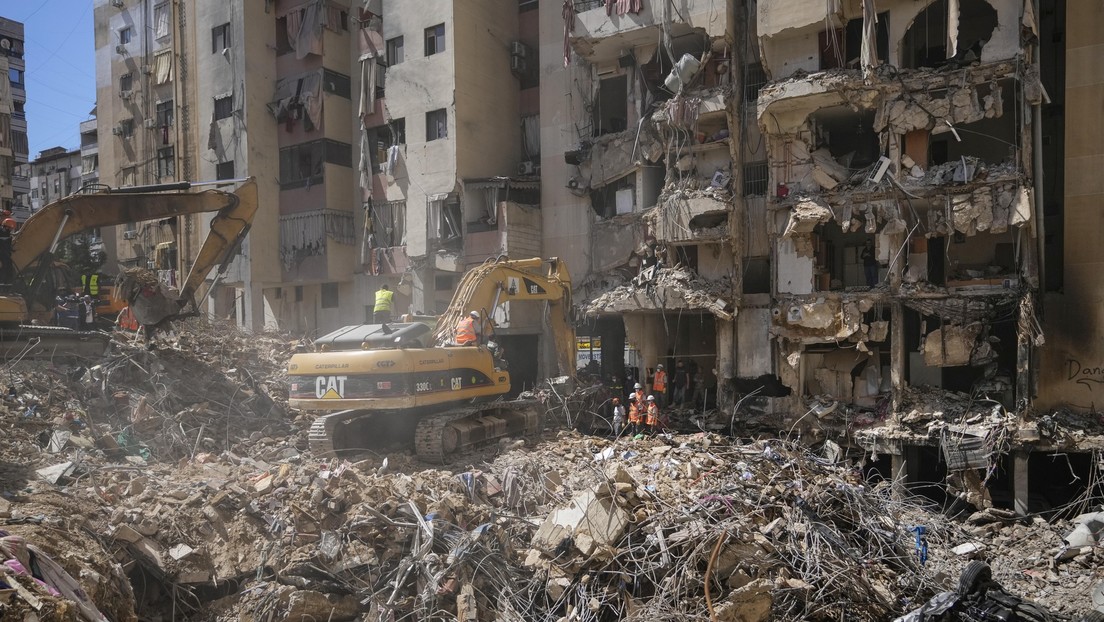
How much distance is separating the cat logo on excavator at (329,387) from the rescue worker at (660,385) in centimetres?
877

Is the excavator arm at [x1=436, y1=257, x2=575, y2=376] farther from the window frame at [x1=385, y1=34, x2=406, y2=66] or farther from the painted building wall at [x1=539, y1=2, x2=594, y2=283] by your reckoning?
the window frame at [x1=385, y1=34, x2=406, y2=66]

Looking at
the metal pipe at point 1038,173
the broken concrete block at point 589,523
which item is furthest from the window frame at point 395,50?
the broken concrete block at point 589,523

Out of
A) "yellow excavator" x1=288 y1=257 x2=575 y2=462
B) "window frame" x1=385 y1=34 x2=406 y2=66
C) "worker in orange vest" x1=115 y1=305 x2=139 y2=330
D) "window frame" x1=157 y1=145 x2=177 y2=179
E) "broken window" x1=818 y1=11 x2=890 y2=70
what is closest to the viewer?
"yellow excavator" x1=288 y1=257 x2=575 y2=462

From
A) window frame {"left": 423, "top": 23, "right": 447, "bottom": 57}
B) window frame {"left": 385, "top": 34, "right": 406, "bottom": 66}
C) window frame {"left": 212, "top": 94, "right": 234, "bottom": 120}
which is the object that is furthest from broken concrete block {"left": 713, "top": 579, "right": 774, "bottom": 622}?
window frame {"left": 212, "top": 94, "right": 234, "bottom": 120}

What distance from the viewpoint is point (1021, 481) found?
50.8ft

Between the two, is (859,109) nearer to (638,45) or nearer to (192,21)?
(638,45)

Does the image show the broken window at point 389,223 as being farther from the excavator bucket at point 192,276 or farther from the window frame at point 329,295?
the excavator bucket at point 192,276

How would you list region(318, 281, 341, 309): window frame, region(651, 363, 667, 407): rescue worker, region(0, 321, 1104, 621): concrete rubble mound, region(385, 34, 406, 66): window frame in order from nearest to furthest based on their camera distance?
region(0, 321, 1104, 621): concrete rubble mound, region(651, 363, 667, 407): rescue worker, region(385, 34, 406, 66): window frame, region(318, 281, 341, 309): window frame

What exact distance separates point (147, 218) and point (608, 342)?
13.2 m

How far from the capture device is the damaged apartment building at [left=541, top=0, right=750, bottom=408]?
19.3 metres

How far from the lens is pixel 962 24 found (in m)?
19.0

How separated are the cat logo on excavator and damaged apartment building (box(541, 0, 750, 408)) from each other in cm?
879

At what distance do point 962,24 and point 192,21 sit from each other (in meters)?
26.3

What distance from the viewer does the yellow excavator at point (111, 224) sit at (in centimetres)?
1468
